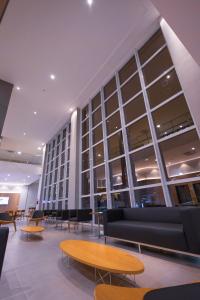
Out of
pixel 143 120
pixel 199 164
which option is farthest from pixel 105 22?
pixel 199 164

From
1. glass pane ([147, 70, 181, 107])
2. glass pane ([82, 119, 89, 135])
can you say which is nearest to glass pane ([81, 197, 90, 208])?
glass pane ([82, 119, 89, 135])

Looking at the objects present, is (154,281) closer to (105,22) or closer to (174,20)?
(174,20)

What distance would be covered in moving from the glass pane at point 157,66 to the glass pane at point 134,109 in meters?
0.67

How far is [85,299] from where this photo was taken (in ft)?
4.83

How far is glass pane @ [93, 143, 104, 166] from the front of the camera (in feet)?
22.5

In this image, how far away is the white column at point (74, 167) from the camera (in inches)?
281

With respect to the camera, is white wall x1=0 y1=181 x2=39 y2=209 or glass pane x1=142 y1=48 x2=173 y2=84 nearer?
glass pane x1=142 y1=48 x2=173 y2=84

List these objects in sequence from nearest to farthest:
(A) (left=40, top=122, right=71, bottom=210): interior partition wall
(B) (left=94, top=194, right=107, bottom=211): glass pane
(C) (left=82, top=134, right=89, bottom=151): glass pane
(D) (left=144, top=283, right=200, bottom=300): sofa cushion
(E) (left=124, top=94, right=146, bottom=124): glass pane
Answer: (D) (left=144, top=283, right=200, bottom=300): sofa cushion < (E) (left=124, top=94, right=146, bottom=124): glass pane < (B) (left=94, top=194, right=107, bottom=211): glass pane < (C) (left=82, top=134, right=89, bottom=151): glass pane < (A) (left=40, top=122, right=71, bottom=210): interior partition wall

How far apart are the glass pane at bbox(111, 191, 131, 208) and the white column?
2.29 meters

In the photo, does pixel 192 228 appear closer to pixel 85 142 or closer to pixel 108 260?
pixel 108 260

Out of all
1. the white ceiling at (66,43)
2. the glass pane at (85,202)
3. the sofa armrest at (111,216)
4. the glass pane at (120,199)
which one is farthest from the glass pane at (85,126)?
the sofa armrest at (111,216)

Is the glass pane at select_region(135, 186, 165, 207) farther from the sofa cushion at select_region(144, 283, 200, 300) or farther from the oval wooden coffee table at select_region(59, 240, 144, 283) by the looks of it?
the sofa cushion at select_region(144, 283, 200, 300)

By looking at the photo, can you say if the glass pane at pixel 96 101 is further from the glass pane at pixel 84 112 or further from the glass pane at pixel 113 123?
the glass pane at pixel 113 123

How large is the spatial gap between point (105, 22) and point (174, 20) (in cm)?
374
